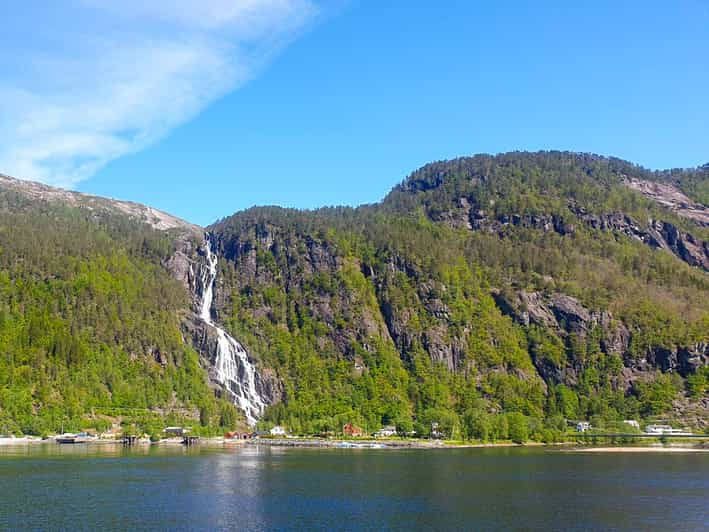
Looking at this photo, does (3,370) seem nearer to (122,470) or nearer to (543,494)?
(122,470)

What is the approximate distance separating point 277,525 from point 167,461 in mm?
65525

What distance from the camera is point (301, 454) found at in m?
163

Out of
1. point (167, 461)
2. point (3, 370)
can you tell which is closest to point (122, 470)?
point (167, 461)

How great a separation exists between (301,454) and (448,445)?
49.1 metres

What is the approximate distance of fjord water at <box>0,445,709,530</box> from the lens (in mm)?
79375

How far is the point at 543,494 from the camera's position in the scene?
327 ft

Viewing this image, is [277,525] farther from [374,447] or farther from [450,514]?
[374,447]

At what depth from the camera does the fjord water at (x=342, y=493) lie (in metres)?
79.4

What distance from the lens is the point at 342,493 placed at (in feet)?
320

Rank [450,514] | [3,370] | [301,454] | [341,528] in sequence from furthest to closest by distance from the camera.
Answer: [3,370] < [301,454] < [450,514] < [341,528]

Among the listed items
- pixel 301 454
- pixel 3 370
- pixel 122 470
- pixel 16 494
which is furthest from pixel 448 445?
pixel 16 494

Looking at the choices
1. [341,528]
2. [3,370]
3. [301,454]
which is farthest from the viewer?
[3,370]

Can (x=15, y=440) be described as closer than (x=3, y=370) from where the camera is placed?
Yes

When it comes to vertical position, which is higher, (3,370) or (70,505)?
(3,370)
